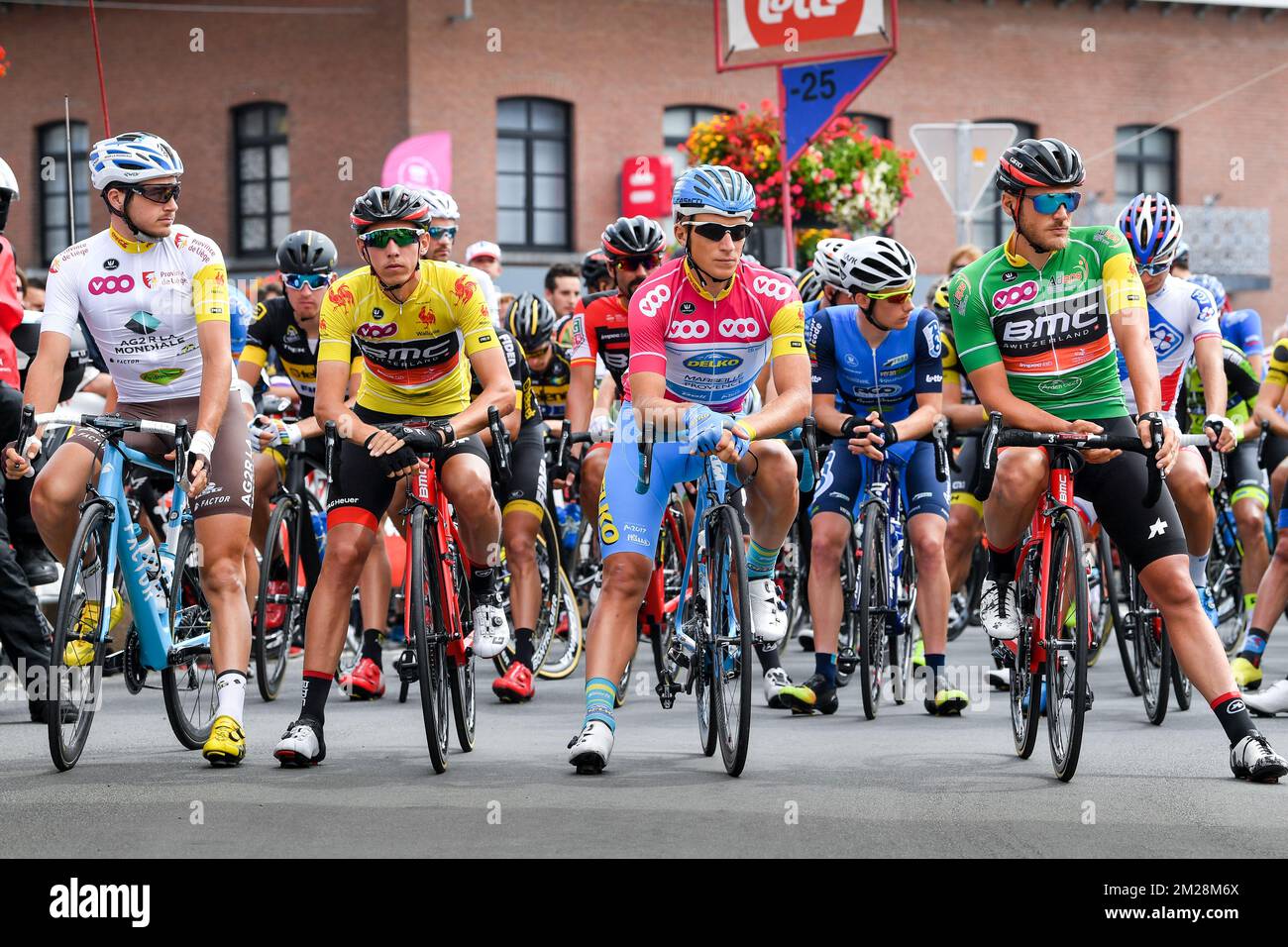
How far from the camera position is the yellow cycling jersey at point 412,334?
7352 millimetres

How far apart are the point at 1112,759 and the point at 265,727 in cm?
362

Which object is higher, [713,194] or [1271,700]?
[713,194]

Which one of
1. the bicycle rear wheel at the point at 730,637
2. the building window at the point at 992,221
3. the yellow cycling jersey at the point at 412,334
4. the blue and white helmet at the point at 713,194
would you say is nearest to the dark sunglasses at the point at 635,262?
the yellow cycling jersey at the point at 412,334

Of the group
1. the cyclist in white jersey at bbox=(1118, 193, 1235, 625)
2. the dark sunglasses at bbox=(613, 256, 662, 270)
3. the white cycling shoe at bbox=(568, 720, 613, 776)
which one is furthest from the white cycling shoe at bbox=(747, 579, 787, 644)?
the dark sunglasses at bbox=(613, 256, 662, 270)

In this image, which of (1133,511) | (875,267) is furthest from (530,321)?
(1133,511)

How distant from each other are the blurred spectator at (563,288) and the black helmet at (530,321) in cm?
274

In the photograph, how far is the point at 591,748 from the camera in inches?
269

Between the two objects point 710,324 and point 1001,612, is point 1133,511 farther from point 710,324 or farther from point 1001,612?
point 710,324

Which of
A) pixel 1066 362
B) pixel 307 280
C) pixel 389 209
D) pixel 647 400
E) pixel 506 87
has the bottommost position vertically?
pixel 647 400

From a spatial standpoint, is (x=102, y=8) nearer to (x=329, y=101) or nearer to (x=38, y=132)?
(x=38, y=132)

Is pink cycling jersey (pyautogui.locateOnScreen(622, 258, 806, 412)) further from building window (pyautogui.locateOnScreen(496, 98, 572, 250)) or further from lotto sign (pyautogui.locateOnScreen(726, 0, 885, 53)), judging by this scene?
building window (pyautogui.locateOnScreen(496, 98, 572, 250))

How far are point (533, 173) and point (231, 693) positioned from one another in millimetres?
21754

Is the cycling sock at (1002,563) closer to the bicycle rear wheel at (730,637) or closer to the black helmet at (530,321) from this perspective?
the bicycle rear wheel at (730,637)
